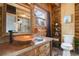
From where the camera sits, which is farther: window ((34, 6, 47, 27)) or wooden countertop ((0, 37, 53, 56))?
window ((34, 6, 47, 27))

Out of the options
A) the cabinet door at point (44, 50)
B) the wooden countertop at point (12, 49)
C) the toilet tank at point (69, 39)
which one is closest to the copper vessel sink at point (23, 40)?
the wooden countertop at point (12, 49)

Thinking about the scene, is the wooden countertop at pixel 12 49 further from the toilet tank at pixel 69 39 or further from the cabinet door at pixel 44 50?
the toilet tank at pixel 69 39

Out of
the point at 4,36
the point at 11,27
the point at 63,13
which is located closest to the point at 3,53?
the point at 4,36

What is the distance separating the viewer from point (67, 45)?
1.69 meters

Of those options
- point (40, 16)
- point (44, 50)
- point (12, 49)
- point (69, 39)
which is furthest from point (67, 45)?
point (12, 49)

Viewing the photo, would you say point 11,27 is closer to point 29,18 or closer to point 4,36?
point 4,36

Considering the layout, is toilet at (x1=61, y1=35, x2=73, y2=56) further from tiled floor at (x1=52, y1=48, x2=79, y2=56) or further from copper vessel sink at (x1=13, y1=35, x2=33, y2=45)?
copper vessel sink at (x1=13, y1=35, x2=33, y2=45)

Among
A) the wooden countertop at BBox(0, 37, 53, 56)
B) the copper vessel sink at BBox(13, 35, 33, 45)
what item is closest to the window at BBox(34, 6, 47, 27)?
the copper vessel sink at BBox(13, 35, 33, 45)

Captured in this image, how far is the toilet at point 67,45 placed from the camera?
1681 mm

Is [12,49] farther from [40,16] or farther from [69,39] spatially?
[69,39]

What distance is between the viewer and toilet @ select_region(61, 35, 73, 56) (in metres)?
1.68

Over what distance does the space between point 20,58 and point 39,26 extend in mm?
450

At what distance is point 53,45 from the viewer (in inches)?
67.5

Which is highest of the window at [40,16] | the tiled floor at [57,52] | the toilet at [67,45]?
the window at [40,16]
